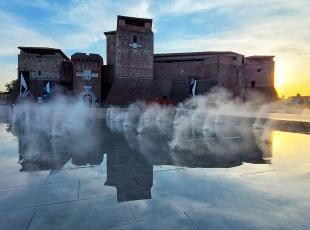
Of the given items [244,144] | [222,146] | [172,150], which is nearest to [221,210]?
[172,150]

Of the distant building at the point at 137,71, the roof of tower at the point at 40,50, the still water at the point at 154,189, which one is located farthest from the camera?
the roof of tower at the point at 40,50

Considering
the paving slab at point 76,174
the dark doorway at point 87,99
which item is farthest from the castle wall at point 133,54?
the paving slab at point 76,174

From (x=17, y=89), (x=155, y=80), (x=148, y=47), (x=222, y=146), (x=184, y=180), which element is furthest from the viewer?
(x=155, y=80)

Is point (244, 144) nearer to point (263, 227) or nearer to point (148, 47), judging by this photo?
point (263, 227)

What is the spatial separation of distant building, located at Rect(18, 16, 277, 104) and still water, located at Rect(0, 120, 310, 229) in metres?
22.9

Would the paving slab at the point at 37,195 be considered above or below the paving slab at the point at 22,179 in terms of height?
below

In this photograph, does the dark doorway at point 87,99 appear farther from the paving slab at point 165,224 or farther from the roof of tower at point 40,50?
the paving slab at point 165,224

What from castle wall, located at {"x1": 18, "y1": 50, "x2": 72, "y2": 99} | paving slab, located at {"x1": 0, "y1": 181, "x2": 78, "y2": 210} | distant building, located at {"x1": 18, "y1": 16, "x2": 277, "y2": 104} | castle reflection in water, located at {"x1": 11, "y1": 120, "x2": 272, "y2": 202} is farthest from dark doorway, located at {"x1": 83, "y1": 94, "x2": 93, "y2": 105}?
paving slab, located at {"x1": 0, "y1": 181, "x2": 78, "y2": 210}

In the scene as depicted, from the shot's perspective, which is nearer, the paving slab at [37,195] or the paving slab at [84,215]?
the paving slab at [84,215]

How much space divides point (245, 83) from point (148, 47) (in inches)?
670

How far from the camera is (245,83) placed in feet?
130

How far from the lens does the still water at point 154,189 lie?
2693mm

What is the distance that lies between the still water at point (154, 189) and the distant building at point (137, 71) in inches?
903

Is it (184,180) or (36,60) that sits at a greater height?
(36,60)
